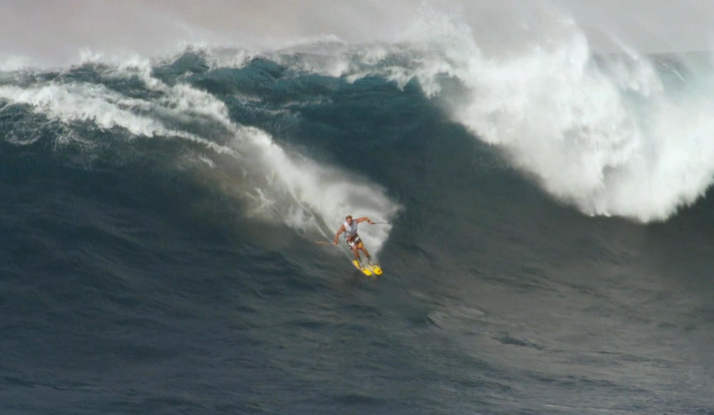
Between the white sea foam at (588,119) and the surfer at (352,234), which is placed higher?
the white sea foam at (588,119)

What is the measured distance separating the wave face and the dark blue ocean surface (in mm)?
67

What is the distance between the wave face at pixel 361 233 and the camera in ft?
55.5

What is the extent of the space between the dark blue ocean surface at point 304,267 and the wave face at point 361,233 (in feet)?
0.22

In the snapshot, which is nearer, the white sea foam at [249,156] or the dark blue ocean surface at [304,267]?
the dark blue ocean surface at [304,267]

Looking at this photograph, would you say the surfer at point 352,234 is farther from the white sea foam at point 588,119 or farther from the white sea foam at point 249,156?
the white sea foam at point 588,119

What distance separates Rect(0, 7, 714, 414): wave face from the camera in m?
16.9

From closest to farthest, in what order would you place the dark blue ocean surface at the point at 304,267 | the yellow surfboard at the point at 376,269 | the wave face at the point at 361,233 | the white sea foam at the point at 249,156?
the dark blue ocean surface at the point at 304,267
the wave face at the point at 361,233
the yellow surfboard at the point at 376,269
the white sea foam at the point at 249,156

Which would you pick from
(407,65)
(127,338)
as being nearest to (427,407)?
(127,338)

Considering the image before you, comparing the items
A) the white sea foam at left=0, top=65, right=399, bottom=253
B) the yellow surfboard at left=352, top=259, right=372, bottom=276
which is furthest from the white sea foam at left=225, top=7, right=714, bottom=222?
→ the yellow surfboard at left=352, top=259, right=372, bottom=276

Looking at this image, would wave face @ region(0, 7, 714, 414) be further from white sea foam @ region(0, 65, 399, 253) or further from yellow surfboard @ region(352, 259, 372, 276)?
yellow surfboard @ region(352, 259, 372, 276)

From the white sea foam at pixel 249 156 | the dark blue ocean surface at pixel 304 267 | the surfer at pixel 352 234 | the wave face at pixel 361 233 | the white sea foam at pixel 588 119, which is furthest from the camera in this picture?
the white sea foam at pixel 588 119

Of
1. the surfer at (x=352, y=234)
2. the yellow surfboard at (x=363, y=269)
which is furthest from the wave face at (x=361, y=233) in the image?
the surfer at (x=352, y=234)

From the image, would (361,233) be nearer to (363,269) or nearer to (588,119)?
(363,269)

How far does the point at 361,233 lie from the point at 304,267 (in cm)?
202
